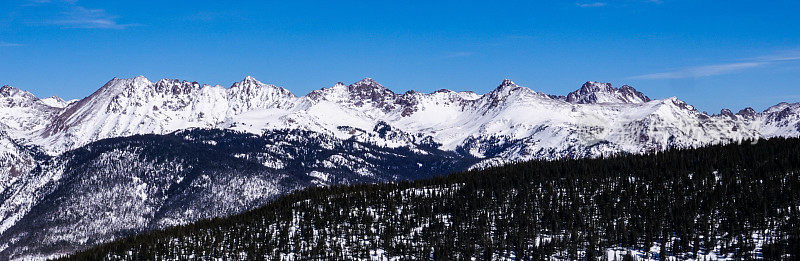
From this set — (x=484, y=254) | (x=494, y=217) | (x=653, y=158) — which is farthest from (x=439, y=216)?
(x=653, y=158)

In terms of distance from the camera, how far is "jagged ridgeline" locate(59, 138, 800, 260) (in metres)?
133

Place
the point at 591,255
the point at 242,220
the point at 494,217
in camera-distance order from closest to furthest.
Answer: the point at 591,255 < the point at 494,217 < the point at 242,220

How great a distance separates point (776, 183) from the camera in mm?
151125

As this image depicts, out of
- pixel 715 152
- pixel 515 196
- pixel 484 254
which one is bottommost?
pixel 484 254

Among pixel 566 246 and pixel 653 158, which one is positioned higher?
pixel 653 158

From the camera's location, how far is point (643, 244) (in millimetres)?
132875

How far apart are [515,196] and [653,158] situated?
4294cm

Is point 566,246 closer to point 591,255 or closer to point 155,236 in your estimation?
point 591,255

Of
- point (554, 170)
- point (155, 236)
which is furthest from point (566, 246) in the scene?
point (155, 236)

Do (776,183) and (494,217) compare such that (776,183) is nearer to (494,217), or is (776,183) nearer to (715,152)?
(715,152)

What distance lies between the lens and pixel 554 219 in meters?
154

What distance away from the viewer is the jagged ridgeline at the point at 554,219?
133 meters

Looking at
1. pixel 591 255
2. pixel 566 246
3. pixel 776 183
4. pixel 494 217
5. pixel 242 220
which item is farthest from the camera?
pixel 242 220

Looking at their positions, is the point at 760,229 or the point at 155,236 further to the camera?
the point at 155,236
